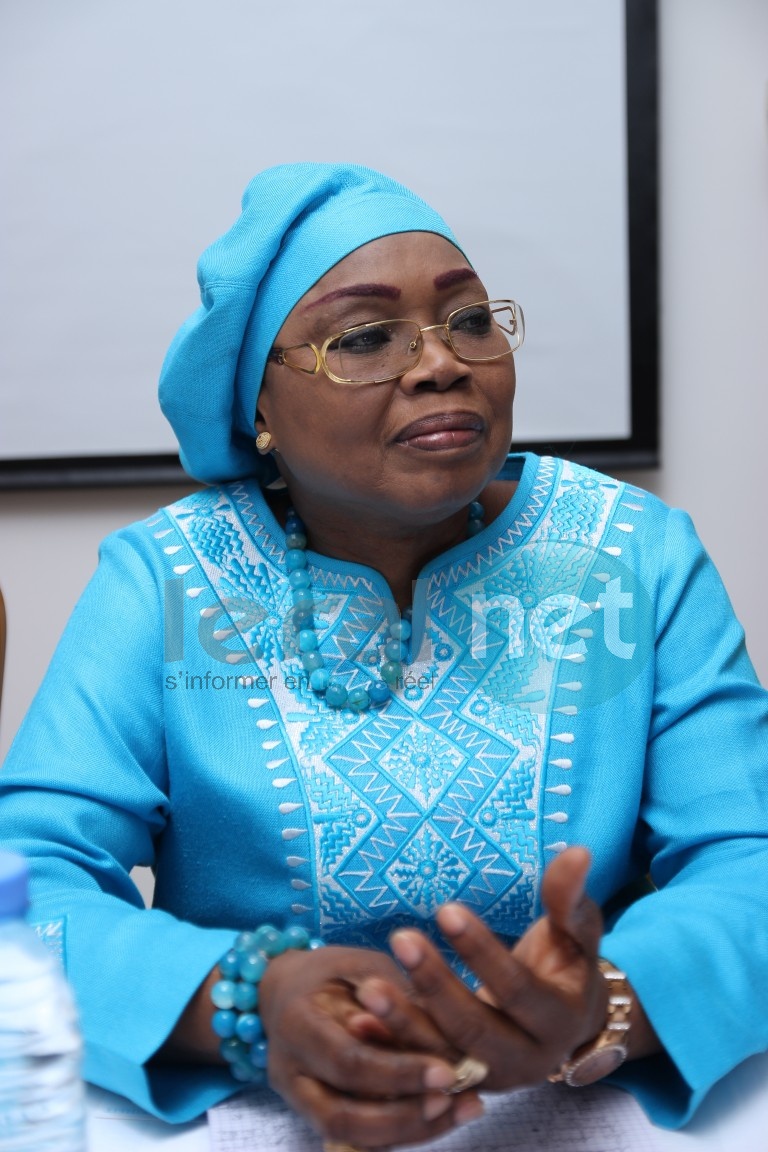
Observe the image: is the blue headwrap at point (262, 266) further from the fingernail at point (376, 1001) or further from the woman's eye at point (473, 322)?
the fingernail at point (376, 1001)

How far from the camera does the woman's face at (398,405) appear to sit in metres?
1.25

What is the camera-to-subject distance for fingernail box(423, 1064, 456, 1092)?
29.7 inches

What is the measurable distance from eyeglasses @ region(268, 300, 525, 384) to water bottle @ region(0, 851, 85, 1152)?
0.70 m

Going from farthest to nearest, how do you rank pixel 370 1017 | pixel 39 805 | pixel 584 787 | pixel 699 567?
pixel 699 567 < pixel 584 787 < pixel 39 805 < pixel 370 1017

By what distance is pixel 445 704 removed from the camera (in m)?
1.29

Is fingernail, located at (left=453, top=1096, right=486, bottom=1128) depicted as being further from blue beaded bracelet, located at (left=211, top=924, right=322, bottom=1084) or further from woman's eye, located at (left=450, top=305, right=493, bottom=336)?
woman's eye, located at (left=450, top=305, right=493, bottom=336)

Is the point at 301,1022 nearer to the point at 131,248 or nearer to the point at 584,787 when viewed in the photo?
the point at 584,787

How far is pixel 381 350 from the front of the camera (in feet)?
4.19

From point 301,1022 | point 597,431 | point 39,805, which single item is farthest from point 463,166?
point 301,1022

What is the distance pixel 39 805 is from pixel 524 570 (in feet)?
1.97

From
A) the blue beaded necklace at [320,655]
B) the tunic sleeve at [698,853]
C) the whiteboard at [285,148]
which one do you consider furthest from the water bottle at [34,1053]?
the whiteboard at [285,148]

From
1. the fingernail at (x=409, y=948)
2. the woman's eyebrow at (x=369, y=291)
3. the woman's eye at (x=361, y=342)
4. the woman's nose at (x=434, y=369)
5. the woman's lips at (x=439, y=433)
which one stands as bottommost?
the fingernail at (x=409, y=948)

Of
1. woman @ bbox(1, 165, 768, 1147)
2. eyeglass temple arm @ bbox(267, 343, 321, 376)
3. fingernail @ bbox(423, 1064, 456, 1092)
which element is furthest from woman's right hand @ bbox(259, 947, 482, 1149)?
eyeglass temple arm @ bbox(267, 343, 321, 376)

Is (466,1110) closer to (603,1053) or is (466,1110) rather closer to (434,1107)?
(434,1107)
